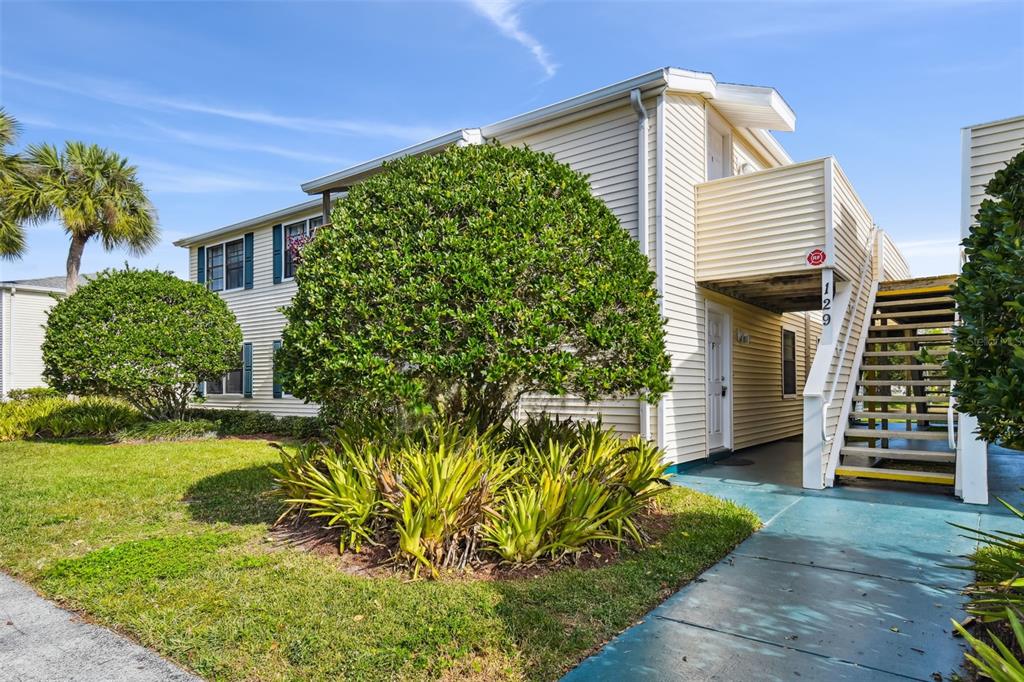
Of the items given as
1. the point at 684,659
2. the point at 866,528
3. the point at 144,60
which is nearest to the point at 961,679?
the point at 684,659

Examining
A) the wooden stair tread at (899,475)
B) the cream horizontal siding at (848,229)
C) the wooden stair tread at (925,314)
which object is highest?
the cream horizontal siding at (848,229)

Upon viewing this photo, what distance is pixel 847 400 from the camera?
7.69 m

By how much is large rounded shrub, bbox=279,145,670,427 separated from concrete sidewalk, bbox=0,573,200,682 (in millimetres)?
1983

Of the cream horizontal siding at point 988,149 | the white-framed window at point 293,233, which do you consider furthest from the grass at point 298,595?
the white-framed window at point 293,233

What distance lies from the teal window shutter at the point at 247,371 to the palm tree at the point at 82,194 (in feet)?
15.7

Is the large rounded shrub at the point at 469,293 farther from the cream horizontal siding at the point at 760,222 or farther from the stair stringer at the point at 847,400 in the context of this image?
the cream horizontal siding at the point at 760,222

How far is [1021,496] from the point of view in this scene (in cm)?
635

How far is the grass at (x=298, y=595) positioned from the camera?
9.40ft

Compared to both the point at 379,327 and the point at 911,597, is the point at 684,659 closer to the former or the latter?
the point at 911,597

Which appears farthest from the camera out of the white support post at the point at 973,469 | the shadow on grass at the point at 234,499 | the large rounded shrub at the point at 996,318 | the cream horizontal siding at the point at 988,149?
the cream horizontal siding at the point at 988,149

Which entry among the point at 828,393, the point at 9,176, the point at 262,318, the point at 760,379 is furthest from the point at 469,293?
the point at 9,176

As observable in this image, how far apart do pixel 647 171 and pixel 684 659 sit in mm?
6507

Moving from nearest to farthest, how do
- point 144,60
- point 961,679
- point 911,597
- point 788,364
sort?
point 961,679
point 911,597
point 144,60
point 788,364

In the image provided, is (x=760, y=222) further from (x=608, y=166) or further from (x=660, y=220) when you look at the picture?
(x=608, y=166)
